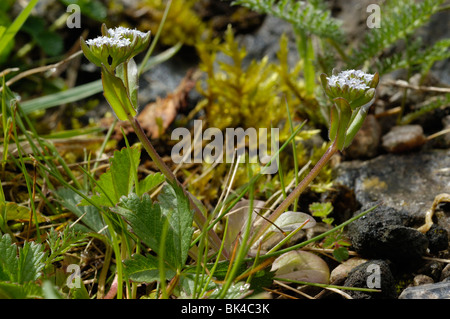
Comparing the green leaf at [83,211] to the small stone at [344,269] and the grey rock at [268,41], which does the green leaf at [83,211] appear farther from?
the grey rock at [268,41]

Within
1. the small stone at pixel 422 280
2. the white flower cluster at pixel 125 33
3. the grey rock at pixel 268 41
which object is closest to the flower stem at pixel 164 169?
the white flower cluster at pixel 125 33

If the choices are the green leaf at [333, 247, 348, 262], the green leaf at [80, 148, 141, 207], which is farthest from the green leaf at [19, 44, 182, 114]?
the green leaf at [333, 247, 348, 262]

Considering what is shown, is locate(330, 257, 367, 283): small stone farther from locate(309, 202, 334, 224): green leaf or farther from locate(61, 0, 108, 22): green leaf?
locate(61, 0, 108, 22): green leaf

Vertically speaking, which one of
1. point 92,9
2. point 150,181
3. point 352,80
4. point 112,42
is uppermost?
point 92,9

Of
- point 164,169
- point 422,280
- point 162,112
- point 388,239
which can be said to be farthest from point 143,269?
point 162,112

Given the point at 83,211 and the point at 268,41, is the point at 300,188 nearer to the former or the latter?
the point at 83,211
